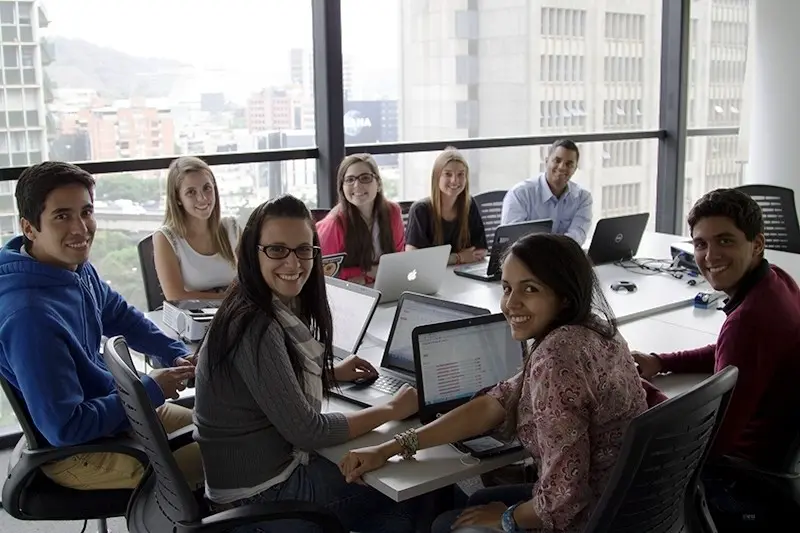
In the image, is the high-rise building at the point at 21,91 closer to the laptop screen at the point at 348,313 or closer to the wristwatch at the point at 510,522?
the laptop screen at the point at 348,313

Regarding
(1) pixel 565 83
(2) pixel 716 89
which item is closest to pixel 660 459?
(1) pixel 565 83

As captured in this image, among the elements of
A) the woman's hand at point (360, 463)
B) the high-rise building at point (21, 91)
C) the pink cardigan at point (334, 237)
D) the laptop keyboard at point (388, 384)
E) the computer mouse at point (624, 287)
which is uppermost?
the high-rise building at point (21, 91)

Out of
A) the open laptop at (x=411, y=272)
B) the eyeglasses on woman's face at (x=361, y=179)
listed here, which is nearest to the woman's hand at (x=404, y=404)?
the open laptop at (x=411, y=272)

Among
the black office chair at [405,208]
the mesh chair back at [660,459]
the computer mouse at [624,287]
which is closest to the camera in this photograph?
the mesh chair back at [660,459]

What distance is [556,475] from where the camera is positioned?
1714 millimetres

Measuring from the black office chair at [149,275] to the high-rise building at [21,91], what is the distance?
775 millimetres

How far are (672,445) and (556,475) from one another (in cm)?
24

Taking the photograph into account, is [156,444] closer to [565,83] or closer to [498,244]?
[498,244]

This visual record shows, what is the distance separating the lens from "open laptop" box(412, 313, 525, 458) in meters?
2.16

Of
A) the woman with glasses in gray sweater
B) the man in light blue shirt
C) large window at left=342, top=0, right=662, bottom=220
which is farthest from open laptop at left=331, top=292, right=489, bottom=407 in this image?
large window at left=342, top=0, right=662, bottom=220

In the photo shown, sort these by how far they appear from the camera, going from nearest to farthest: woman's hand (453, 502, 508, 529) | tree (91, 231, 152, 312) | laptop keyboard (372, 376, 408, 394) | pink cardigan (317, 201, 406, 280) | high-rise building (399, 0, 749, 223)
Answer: woman's hand (453, 502, 508, 529) < laptop keyboard (372, 376, 408, 394) < pink cardigan (317, 201, 406, 280) < tree (91, 231, 152, 312) < high-rise building (399, 0, 749, 223)

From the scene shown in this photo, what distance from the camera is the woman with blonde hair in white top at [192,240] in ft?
11.6

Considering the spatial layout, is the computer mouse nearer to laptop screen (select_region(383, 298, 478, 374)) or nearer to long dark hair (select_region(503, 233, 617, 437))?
laptop screen (select_region(383, 298, 478, 374))

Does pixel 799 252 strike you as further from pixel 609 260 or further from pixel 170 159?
pixel 170 159
